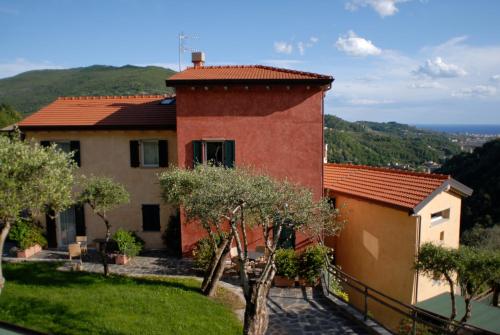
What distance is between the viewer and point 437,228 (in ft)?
42.2

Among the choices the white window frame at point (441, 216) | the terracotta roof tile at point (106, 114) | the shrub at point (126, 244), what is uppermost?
the terracotta roof tile at point (106, 114)

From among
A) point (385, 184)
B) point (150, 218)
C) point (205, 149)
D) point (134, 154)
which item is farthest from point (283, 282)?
point (134, 154)

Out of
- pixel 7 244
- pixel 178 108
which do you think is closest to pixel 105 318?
pixel 178 108

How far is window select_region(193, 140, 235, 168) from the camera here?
14.7 metres

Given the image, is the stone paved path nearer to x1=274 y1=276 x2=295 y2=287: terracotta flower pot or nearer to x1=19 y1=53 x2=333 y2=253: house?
x1=274 y1=276 x2=295 y2=287: terracotta flower pot

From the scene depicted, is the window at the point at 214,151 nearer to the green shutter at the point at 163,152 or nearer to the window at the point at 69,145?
the green shutter at the point at 163,152

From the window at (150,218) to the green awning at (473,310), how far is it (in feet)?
36.2

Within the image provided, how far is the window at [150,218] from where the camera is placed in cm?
1648

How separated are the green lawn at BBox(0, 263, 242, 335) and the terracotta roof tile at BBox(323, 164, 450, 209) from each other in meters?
6.74

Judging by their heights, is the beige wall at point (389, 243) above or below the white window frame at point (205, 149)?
below

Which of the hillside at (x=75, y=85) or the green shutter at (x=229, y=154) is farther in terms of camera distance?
the hillside at (x=75, y=85)

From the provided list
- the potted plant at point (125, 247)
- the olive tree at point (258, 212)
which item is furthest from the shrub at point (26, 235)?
the olive tree at point (258, 212)

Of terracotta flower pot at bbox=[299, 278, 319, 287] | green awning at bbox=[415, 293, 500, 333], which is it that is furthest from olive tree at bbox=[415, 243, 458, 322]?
terracotta flower pot at bbox=[299, 278, 319, 287]

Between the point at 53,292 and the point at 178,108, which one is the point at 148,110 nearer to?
the point at 178,108
